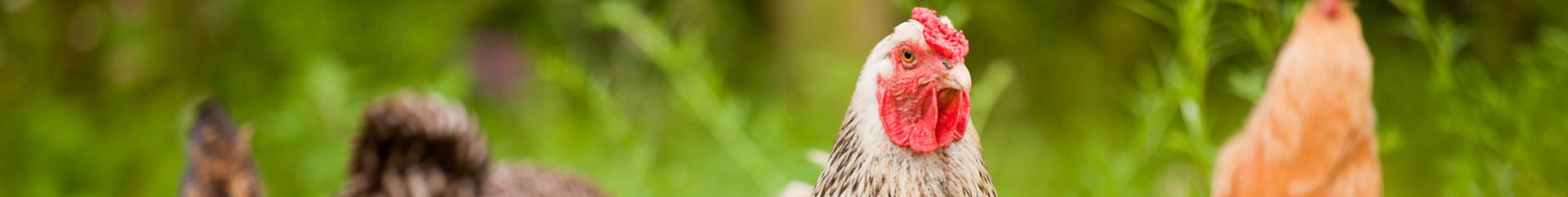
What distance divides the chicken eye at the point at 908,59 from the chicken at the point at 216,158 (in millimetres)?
1389

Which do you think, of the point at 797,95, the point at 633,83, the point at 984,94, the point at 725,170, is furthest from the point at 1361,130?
the point at 633,83

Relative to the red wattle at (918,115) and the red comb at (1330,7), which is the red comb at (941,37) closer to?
the red wattle at (918,115)

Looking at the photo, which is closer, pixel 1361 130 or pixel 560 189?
pixel 1361 130

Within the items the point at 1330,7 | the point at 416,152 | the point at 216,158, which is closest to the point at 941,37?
the point at 1330,7

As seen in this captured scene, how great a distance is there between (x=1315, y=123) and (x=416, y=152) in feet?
5.11

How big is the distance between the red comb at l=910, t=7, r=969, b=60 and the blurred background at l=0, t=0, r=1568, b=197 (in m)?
0.86

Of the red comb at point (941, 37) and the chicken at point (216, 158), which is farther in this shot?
the chicken at point (216, 158)

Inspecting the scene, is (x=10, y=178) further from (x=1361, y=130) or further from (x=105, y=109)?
(x=1361, y=130)

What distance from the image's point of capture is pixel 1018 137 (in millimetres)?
3893

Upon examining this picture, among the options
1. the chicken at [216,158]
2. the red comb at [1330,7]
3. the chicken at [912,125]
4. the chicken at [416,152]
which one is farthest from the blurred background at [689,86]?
the chicken at [912,125]

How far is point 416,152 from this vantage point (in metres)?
2.69

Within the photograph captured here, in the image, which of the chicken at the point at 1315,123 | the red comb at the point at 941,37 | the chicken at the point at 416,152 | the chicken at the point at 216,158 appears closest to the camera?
the red comb at the point at 941,37

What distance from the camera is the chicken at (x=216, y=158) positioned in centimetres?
236

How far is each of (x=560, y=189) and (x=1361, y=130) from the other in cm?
170
